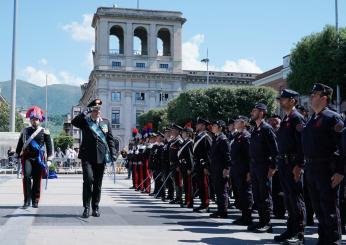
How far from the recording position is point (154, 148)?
18656 mm

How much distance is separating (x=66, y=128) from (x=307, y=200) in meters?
141

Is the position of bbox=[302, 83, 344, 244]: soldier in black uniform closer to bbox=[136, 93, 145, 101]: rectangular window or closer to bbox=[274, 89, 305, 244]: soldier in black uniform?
bbox=[274, 89, 305, 244]: soldier in black uniform

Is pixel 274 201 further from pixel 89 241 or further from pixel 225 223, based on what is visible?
pixel 89 241

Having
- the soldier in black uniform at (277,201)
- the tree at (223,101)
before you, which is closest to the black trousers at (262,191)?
the soldier in black uniform at (277,201)

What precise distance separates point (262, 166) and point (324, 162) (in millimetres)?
2048

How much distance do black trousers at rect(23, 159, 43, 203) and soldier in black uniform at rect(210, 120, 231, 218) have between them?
3.85 meters

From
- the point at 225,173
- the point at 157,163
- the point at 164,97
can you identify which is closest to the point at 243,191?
the point at 225,173

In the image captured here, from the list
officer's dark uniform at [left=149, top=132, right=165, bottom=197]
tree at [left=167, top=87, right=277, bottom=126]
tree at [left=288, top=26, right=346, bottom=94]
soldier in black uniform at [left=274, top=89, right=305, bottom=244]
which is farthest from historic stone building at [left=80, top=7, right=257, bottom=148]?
soldier in black uniform at [left=274, top=89, right=305, bottom=244]

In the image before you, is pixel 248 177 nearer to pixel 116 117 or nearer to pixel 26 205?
pixel 26 205

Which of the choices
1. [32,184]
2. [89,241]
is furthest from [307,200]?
[32,184]

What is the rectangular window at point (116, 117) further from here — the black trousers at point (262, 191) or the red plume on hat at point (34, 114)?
the black trousers at point (262, 191)

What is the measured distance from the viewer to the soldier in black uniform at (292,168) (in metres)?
8.47

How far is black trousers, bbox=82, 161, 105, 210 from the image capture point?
447 inches

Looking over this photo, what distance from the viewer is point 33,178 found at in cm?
1305
